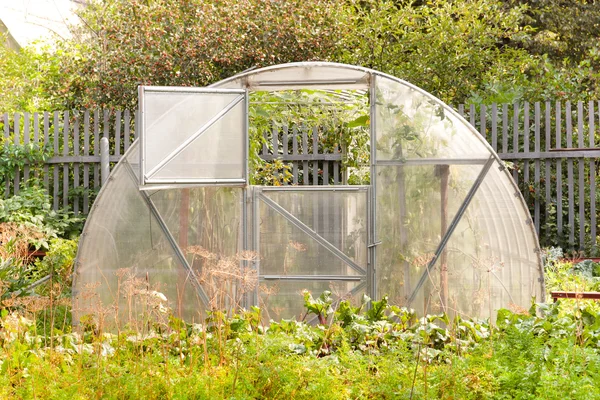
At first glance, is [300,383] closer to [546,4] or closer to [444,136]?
[444,136]

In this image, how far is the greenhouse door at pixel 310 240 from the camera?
256 inches

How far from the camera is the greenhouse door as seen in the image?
6500mm

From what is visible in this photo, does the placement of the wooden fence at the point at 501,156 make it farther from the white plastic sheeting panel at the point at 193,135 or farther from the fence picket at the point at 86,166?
the white plastic sheeting panel at the point at 193,135

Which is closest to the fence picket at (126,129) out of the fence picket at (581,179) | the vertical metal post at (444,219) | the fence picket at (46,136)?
the fence picket at (46,136)

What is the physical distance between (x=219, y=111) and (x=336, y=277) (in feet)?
5.44

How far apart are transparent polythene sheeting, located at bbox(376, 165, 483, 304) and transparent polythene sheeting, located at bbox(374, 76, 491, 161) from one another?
12cm

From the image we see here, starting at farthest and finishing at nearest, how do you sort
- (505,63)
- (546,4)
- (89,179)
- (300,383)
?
1. (546,4)
2. (505,63)
3. (89,179)
4. (300,383)

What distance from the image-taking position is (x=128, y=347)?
4.11m

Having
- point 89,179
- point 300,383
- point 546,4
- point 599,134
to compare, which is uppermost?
point 546,4

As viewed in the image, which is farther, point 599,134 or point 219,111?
point 599,134

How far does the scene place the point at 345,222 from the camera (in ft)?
21.5

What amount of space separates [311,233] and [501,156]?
4279mm

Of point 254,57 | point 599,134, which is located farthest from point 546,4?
point 254,57

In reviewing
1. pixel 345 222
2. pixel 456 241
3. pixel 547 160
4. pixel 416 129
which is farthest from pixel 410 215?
pixel 547 160
